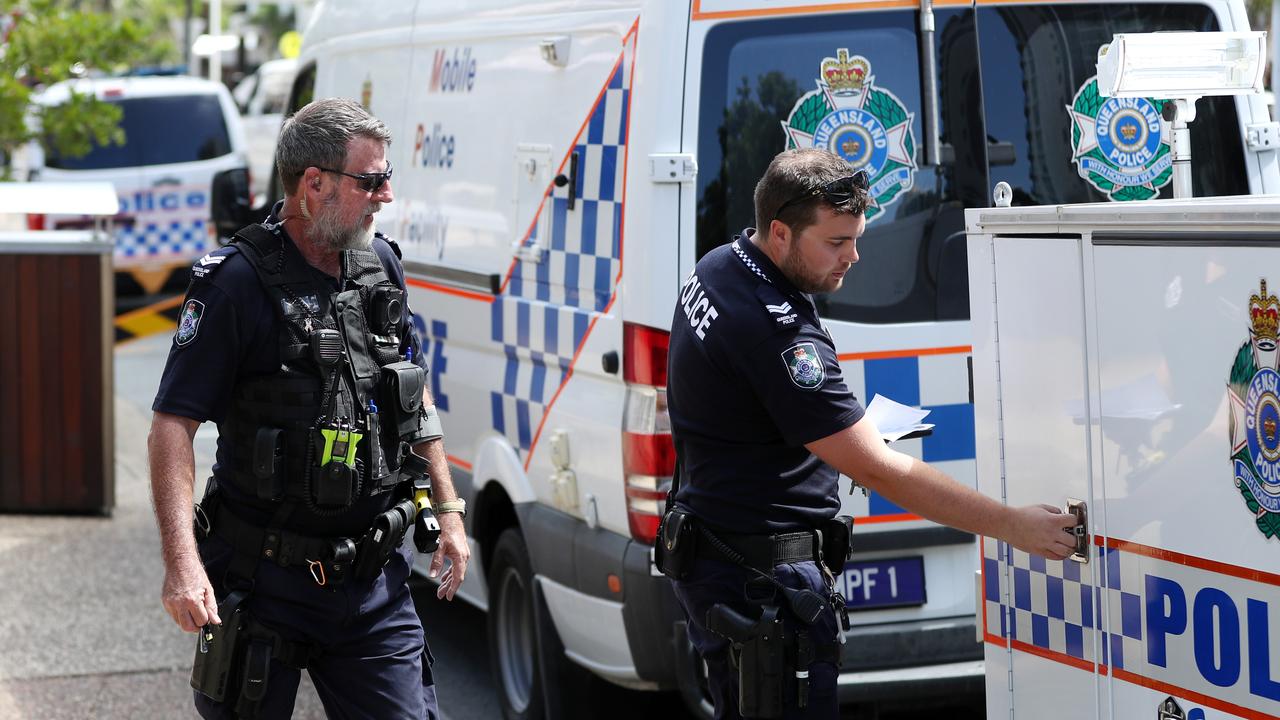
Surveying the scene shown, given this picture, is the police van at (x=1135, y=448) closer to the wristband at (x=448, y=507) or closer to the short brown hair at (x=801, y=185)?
the short brown hair at (x=801, y=185)

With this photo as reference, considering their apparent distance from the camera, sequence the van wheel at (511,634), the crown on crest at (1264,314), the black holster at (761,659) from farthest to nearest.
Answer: the van wheel at (511,634)
the black holster at (761,659)
the crown on crest at (1264,314)

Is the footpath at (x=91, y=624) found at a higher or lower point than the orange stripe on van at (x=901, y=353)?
lower

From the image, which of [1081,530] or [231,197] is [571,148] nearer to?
[1081,530]

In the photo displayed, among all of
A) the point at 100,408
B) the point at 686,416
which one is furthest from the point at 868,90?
the point at 100,408

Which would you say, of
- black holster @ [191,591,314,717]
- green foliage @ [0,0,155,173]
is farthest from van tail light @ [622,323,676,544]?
green foliage @ [0,0,155,173]

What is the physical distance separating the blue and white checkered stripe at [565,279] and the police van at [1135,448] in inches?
53.1

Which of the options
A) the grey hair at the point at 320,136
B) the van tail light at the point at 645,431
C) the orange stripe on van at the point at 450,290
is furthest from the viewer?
the orange stripe on van at the point at 450,290

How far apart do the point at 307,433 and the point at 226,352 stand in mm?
232

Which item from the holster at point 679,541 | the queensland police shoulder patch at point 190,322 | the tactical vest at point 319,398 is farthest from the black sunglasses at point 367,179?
the holster at point 679,541

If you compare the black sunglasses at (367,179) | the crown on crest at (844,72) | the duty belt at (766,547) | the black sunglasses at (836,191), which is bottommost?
the duty belt at (766,547)

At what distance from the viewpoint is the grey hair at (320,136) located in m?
3.48

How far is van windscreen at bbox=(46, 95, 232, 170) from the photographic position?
1445 cm

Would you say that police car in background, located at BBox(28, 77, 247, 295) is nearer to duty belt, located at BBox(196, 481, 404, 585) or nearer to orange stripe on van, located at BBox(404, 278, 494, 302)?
orange stripe on van, located at BBox(404, 278, 494, 302)

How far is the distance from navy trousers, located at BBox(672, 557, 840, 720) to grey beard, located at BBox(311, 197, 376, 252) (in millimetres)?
978
